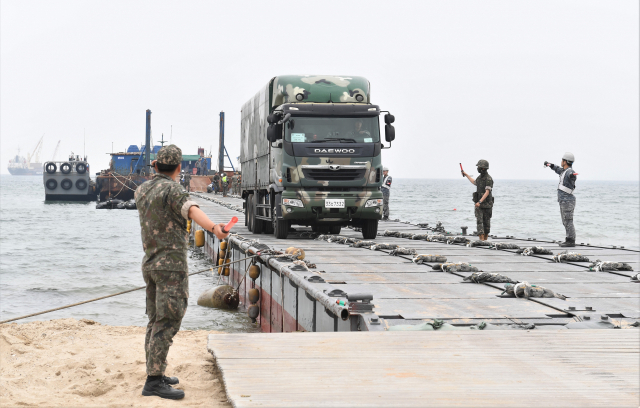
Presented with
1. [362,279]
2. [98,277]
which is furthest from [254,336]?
[98,277]

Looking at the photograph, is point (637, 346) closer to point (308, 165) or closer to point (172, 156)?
point (172, 156)

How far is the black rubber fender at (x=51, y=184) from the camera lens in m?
68.5

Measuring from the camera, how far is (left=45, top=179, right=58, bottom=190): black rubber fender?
68500mm

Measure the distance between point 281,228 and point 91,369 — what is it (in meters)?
9.01

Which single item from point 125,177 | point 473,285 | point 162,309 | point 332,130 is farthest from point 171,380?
point 125,177

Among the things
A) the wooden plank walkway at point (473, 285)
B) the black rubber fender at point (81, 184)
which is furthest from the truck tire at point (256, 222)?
the black rubber fender at point (81, 184)

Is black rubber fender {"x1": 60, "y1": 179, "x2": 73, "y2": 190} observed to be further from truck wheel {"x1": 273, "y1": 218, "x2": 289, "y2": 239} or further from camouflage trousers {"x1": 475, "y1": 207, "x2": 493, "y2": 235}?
camouflage trousers {"x1": 475, "y1": 207, "x2": 493, "y2": 235}

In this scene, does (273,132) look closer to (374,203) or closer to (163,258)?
(374,203)

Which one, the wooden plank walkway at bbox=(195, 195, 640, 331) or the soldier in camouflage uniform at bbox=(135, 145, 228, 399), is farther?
the wooden plank walkway at bbox=(195, 195, 640, 331)

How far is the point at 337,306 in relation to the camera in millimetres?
5934

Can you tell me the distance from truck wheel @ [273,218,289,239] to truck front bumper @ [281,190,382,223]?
0.38 meters

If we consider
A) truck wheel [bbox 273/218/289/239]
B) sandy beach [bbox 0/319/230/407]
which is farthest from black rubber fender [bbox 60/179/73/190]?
sandy beach [bbox 0/319/230/407]

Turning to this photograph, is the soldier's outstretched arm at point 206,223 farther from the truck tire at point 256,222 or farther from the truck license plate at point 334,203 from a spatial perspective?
the truck tire at point 256,222

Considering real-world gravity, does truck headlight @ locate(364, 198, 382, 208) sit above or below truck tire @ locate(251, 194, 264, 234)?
above
